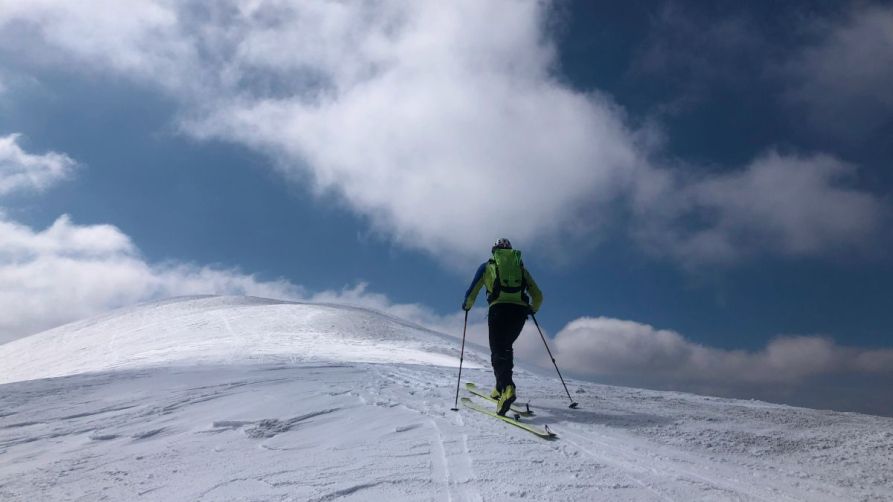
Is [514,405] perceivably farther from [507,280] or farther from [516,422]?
[507,280]

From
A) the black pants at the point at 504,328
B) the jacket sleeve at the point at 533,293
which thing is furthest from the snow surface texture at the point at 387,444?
the jacket sleeve at the point at 533,293

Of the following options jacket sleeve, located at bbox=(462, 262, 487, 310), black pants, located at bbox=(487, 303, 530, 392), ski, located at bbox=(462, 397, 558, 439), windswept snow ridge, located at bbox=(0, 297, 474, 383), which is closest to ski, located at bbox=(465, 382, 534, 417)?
ski, located at bbox=(462, 397, 558, 439)

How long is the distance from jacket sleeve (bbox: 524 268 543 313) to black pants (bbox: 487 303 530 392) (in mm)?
351

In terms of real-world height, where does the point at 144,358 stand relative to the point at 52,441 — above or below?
above

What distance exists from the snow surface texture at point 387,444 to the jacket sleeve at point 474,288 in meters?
1.76

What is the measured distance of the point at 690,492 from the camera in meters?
5.32

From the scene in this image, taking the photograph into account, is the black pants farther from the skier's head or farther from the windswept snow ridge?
the windswept snow ridge

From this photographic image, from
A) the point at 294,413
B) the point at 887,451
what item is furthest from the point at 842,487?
the point at 294,413

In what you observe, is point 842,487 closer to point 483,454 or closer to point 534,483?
point 534,483

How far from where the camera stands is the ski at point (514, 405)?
870 cm

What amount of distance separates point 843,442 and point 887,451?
517 mm

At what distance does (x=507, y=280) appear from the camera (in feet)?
31.7

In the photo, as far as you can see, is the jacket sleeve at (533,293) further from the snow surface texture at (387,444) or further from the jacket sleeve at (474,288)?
the snow surface texture at (387,444)

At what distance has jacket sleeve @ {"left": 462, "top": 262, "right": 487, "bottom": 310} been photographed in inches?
392
